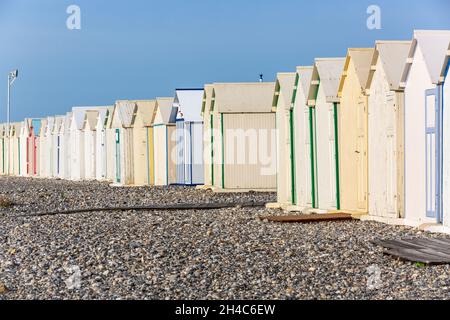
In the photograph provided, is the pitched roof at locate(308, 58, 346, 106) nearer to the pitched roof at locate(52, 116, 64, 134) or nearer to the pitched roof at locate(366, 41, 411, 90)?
the pitched roof at locate(366, 41, 411, 90)

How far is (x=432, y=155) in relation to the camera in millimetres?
15898

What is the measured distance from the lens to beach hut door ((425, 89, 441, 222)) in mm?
15617

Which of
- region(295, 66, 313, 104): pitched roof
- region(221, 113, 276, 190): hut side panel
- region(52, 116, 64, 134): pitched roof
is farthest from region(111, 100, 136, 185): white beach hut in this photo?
region(295, 66, 313, 104): pitched roof

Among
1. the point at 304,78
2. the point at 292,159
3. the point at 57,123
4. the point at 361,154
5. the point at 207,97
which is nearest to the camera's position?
the point at 361,154

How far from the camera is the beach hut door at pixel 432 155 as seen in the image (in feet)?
51.2

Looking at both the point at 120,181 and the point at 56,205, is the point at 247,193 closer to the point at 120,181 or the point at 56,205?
the point at 56,205

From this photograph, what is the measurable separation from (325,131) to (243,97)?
32.6ft

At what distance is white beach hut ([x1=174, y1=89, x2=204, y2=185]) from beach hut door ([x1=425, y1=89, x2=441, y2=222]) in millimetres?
17206

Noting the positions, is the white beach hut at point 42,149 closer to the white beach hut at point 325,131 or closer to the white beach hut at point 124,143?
the white beach hut at point 124,143

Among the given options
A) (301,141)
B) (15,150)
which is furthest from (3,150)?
(301,141)

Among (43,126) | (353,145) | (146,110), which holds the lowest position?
(353,145)

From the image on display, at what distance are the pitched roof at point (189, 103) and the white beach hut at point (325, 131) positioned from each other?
12997mm

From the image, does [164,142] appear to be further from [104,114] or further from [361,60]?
[361,60]

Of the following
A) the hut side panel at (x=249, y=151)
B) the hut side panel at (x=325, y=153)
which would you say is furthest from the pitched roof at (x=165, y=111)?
the hut side panel at (x=325, y=153)
